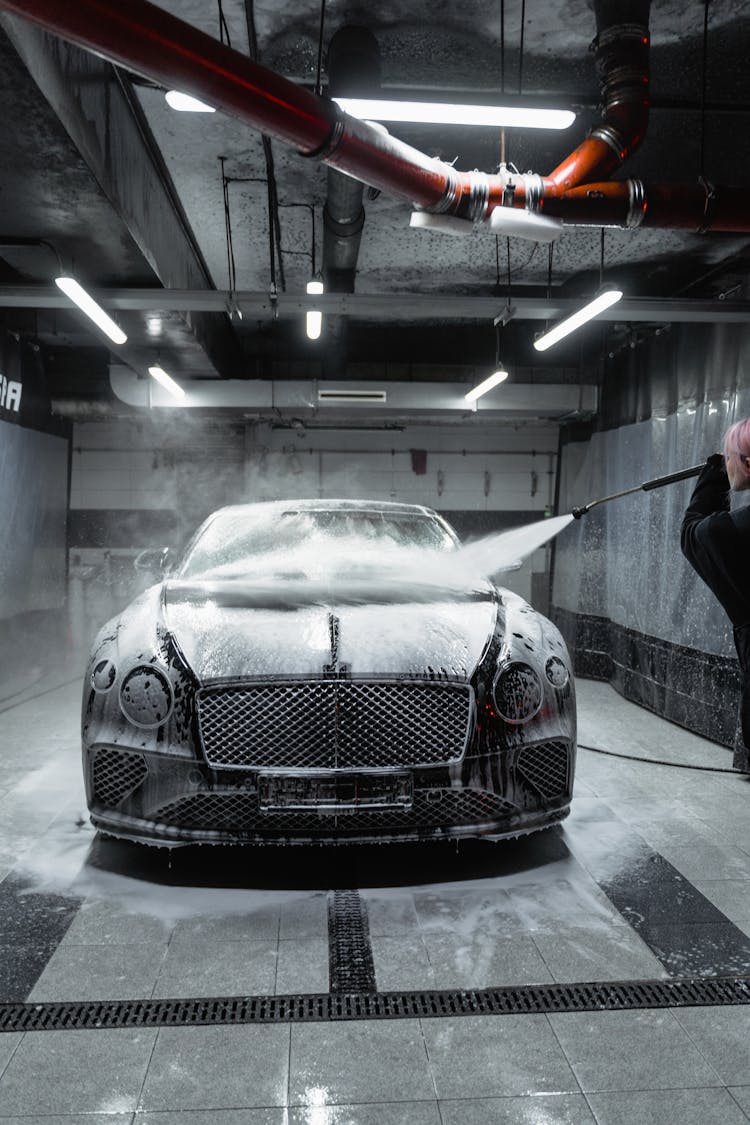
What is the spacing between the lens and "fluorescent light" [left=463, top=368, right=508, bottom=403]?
8.20 metres

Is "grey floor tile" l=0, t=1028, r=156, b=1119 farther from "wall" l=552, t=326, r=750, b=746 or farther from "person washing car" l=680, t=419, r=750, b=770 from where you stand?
"wall" l=552, t=326, r=750, b=746

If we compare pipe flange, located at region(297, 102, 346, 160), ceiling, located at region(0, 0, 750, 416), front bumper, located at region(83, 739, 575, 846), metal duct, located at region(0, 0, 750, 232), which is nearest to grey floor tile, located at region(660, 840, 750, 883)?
front bumper, located at region(83, 739, 575, 846)

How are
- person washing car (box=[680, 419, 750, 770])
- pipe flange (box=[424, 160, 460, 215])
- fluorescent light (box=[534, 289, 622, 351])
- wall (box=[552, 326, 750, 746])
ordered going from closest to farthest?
person washing car (box=[680, 419, 750, 770]), pipe flange (box=[424, 160, 460, 215]), fluorescent light (box=[534, 289, 622, 351]), wall (box=[552, 326, 750, 746])

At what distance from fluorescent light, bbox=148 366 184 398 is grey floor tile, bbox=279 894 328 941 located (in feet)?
21.0

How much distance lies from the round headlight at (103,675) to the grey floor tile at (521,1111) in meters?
1.94

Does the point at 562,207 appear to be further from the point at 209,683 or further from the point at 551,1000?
the point at 551,1000

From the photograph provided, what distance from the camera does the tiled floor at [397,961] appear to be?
1896mm

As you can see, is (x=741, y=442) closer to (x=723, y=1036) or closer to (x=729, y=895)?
(x=723, y=1036)

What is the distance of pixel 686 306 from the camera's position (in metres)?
5.74

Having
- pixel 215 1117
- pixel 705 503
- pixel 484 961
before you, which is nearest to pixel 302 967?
pixel 484 961

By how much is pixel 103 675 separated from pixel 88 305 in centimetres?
353

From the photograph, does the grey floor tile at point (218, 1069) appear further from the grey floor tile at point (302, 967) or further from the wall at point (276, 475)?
the wall at point (276, 475)

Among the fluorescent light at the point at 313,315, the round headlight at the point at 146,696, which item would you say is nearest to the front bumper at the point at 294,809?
the round headlight at the point at 146,696

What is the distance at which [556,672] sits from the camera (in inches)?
130
